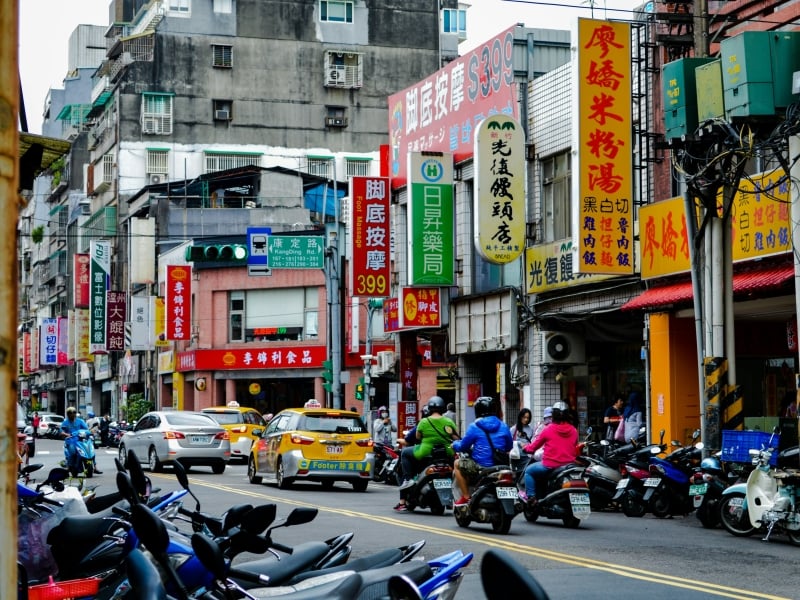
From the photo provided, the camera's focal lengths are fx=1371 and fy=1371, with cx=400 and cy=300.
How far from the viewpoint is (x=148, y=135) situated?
66625mm

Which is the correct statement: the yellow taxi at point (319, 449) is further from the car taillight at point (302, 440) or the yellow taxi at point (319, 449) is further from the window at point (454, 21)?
the window at point (454, 21)

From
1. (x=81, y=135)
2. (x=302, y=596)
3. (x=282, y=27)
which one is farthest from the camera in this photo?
(x=81, y=135)

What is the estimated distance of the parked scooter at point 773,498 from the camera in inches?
604

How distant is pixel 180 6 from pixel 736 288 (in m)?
Result: 48.8

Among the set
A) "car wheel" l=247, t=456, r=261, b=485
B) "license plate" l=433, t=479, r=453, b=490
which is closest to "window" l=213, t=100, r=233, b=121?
"car wheel" l=247, t=456, r=261, b=485

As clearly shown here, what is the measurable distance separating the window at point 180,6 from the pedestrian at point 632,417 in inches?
1743

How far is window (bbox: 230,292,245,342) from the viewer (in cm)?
5709

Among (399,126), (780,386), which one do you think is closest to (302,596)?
(780,386)

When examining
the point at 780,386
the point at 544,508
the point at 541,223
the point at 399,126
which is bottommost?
the point at 544,508

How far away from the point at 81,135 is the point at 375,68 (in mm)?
25080

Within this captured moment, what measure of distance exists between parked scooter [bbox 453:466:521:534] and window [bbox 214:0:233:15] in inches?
2037

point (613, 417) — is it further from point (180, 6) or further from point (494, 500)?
point (180, 6)

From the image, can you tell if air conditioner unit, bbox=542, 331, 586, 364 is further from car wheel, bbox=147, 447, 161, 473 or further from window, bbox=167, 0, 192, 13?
window, bbox=167, 0, 192, 13

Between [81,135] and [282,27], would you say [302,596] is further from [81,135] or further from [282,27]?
[81,135]
